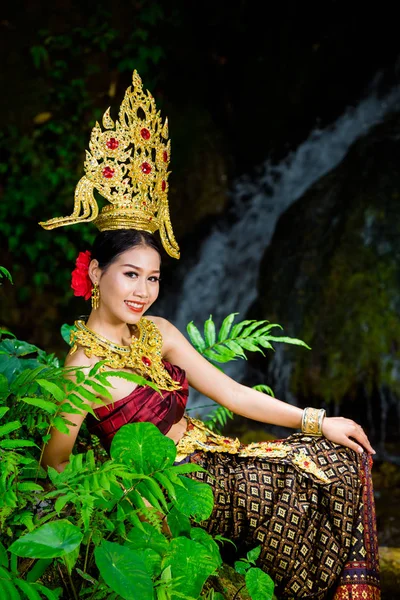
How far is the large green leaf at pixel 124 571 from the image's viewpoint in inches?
63.4

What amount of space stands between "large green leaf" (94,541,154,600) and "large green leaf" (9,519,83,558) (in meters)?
0.10

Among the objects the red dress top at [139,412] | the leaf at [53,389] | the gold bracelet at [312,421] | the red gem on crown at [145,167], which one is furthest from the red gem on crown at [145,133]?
the gold bracelet at [312,421]

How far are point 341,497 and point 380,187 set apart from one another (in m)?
4.17

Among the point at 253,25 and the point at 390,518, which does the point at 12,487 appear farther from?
the point at 253,25

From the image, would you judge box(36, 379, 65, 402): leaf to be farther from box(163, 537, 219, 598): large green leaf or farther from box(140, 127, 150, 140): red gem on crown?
box(140, 127, 150, 140): red gem on crown

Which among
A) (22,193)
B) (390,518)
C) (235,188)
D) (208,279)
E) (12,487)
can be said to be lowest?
(390,518)

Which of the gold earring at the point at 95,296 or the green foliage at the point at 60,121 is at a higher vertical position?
the green foliage at the point at 60,121

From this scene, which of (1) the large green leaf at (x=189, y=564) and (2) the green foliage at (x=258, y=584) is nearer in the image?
(1) the large green leaf at (x=189, y=564)

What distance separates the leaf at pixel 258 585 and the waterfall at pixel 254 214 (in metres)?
4.63

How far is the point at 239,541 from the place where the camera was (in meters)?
2.55

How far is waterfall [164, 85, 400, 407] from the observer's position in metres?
6.89

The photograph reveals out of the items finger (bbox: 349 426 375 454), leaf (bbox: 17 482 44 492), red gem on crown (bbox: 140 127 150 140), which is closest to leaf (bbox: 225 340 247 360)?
finger (bbox: 349 426 375 454)

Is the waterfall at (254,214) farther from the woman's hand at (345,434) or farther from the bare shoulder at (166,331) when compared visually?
the woman's hand at (345,434)

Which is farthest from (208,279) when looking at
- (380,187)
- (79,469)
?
(79,469)
